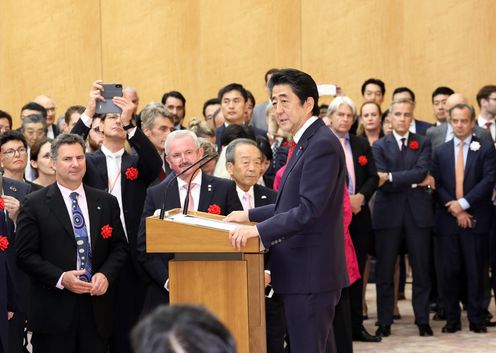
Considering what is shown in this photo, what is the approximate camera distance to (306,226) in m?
3.91

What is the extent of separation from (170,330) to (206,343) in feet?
0.23

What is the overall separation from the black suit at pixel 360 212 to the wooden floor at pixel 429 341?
27 cm

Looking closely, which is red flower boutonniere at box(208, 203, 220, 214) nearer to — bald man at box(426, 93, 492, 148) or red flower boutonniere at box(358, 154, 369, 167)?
red flower boutonniere at box(358, 154, 369, 167)

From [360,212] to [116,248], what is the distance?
2.49 m

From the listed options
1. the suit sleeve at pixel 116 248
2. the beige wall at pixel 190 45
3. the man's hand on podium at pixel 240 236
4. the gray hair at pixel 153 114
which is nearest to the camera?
the man's hand on podium at pixel 240 236

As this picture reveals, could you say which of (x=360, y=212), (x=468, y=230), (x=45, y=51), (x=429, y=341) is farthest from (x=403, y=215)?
(x=45, y=51)

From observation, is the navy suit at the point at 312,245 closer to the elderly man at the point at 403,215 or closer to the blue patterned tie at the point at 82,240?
the blue patterned tie at the point at 82,240

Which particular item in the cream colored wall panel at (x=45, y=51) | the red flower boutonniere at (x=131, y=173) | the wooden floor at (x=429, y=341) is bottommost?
the wooden floor at (x=429, y=341)

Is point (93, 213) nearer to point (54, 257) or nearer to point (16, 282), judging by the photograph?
point (54, 257)

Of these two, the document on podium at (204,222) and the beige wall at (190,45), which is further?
the beige wall at (190,45)

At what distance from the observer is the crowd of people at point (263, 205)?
4078mm

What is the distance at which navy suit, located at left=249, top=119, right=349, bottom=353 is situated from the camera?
3961mm

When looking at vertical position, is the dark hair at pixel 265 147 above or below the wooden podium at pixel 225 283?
above

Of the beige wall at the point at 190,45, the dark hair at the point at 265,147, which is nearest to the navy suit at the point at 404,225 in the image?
the dark hair at the point at 265,147
